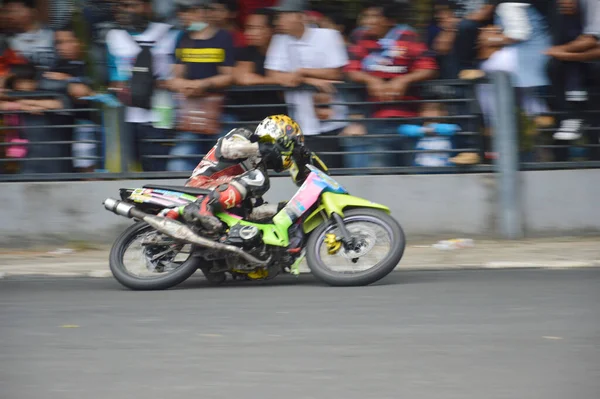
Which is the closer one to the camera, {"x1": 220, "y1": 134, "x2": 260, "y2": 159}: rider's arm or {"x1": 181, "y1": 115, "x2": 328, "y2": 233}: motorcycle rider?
{"x1": 181, "y1": 115, "x2": 328, "y2": 233}: motorcycle rider

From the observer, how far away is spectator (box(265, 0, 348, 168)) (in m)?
11.1

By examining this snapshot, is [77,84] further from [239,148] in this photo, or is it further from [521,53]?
[521,53]

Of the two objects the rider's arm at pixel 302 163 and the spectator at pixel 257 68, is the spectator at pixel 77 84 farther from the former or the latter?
the rider's arm at pixel 302 163

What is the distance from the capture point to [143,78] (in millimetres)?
11203

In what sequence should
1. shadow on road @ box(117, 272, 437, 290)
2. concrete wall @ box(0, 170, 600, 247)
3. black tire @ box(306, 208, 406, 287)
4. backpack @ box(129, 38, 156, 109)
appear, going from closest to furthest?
black tire @ box(306, 208, 406, 287), shadow on road @ box(117, 272, 437, 290), concrete wall @ box(0, 170, 600, 247), backpack @ box(129, 38, 156, 109)

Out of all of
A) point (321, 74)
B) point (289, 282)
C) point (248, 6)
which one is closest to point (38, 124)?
point (248, 6)

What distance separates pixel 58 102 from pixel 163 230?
3.70 meters

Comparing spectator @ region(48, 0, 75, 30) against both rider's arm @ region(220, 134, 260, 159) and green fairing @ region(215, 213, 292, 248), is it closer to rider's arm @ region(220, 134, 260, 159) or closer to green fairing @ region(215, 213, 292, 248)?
rider's arm @ region(220, 134, 260, 159)

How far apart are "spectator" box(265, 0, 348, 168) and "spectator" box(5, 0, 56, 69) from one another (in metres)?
2.50

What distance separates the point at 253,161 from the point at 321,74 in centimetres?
275

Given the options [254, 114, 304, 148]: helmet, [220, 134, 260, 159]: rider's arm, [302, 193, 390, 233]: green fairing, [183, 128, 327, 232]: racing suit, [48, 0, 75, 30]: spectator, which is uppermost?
[48, 0, 75, 30]: spectator

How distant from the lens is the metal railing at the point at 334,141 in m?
11.1

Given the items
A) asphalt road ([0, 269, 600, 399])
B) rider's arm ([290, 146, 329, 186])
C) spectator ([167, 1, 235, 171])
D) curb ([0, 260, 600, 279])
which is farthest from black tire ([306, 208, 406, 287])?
spectator ([167, 1, 235, 171])

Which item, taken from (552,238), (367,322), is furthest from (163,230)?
(552,238)
